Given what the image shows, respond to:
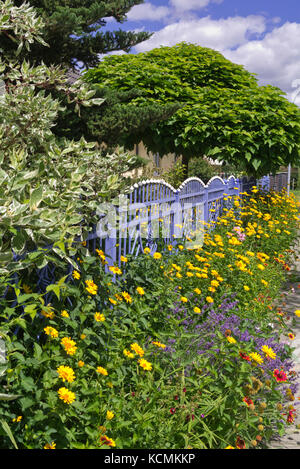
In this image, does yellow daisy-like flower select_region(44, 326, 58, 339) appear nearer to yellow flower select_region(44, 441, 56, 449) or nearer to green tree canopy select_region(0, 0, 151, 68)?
yellow flower select_region(44, 441, 56, 449)

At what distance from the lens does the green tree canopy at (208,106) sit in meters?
8.38

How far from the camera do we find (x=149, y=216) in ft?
17.5

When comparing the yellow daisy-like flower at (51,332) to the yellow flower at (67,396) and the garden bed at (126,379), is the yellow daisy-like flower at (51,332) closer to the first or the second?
the garden bed at (126,379)

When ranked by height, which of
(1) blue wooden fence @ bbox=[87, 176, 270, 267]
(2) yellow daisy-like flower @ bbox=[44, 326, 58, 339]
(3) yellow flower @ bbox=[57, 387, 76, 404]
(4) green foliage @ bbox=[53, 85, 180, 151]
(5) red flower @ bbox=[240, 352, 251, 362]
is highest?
(4) green foliage @ bbox=[53, 85, 180, 151]

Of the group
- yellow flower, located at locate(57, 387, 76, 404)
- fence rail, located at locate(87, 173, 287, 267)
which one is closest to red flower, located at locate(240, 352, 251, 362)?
yellow flower, located at locate(57, 387, 76, 404)

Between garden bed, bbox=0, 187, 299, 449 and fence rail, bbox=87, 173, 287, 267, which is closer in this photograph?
garden bed, bbox=0, 187, 299, 449

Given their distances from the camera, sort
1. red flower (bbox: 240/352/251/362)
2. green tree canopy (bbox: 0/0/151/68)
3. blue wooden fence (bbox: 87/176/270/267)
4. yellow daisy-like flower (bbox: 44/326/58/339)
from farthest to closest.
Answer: green tree canopy (bbox: 0/0/151/68)
blue wooden fence (bbox: 87/176/270/267)
red flower (bbox: 240/352/251/362)
yellow daisy-like flower (bbox: 44/326/58/339)

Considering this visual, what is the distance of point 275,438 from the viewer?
3.00 metres

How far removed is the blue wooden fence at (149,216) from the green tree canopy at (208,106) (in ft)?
3.17

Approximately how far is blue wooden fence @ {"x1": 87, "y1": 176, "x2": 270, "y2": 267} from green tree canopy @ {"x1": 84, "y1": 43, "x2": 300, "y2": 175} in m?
0.97

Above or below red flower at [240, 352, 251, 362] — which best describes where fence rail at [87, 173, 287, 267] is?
above

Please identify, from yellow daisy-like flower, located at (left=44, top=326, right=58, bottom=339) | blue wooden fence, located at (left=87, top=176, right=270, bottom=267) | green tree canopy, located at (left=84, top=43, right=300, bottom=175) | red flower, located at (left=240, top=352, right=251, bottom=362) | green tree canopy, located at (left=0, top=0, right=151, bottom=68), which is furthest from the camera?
green tree canopy, located at (left=84, top=43, right=300, bottom=175)

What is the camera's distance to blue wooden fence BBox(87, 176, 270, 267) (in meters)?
3.99
